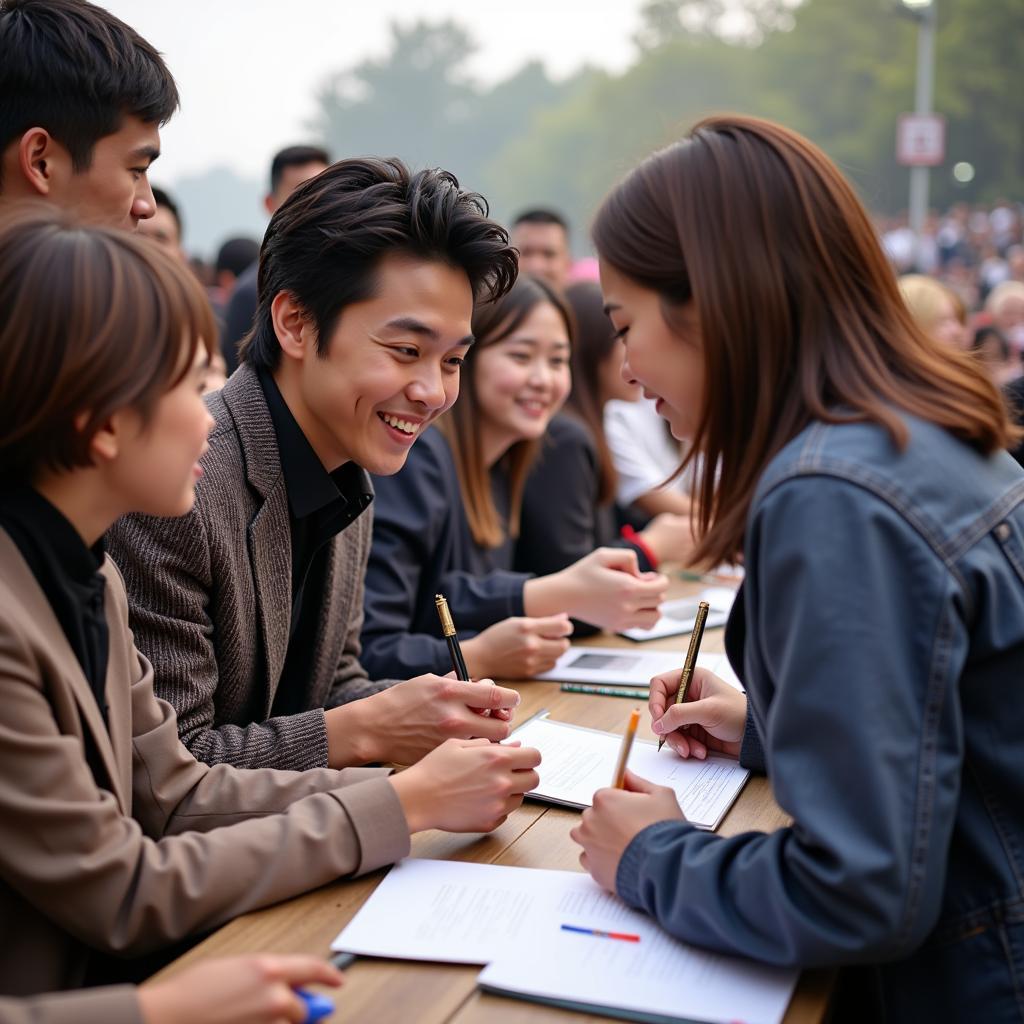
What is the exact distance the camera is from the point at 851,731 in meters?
1.06

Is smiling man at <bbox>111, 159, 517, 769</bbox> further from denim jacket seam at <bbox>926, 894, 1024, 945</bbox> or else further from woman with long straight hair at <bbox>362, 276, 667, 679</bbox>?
denim jacket seam at <bbox>926, 894, 1024, 945</bbox>

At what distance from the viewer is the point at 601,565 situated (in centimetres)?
249

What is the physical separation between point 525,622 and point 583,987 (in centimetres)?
114

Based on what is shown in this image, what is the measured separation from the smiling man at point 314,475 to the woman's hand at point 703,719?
272 mm

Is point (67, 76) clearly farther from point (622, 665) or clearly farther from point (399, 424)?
point (622, 665)

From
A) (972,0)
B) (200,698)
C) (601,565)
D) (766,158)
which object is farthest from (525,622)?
(972,0)

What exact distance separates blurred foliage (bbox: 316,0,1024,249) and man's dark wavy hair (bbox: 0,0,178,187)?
23.1 inches

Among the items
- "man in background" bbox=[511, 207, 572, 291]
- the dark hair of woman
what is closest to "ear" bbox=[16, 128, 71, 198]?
the dark hair of woman

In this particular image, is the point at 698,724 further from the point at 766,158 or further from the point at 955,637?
the point at 766,158

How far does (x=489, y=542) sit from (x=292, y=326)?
1.15 metres

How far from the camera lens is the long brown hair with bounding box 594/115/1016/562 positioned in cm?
123

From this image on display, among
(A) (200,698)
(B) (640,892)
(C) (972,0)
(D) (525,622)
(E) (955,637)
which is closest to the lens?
(E) (955,637)

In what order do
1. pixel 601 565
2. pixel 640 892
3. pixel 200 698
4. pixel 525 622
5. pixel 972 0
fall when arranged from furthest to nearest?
1. pixel 972 0
2. pixel 601 565
3. pixel 525 622
4. pixel 200 698
5. pixel 640 892

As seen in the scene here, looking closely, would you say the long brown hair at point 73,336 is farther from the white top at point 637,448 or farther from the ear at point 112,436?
the white top at point 637,448
